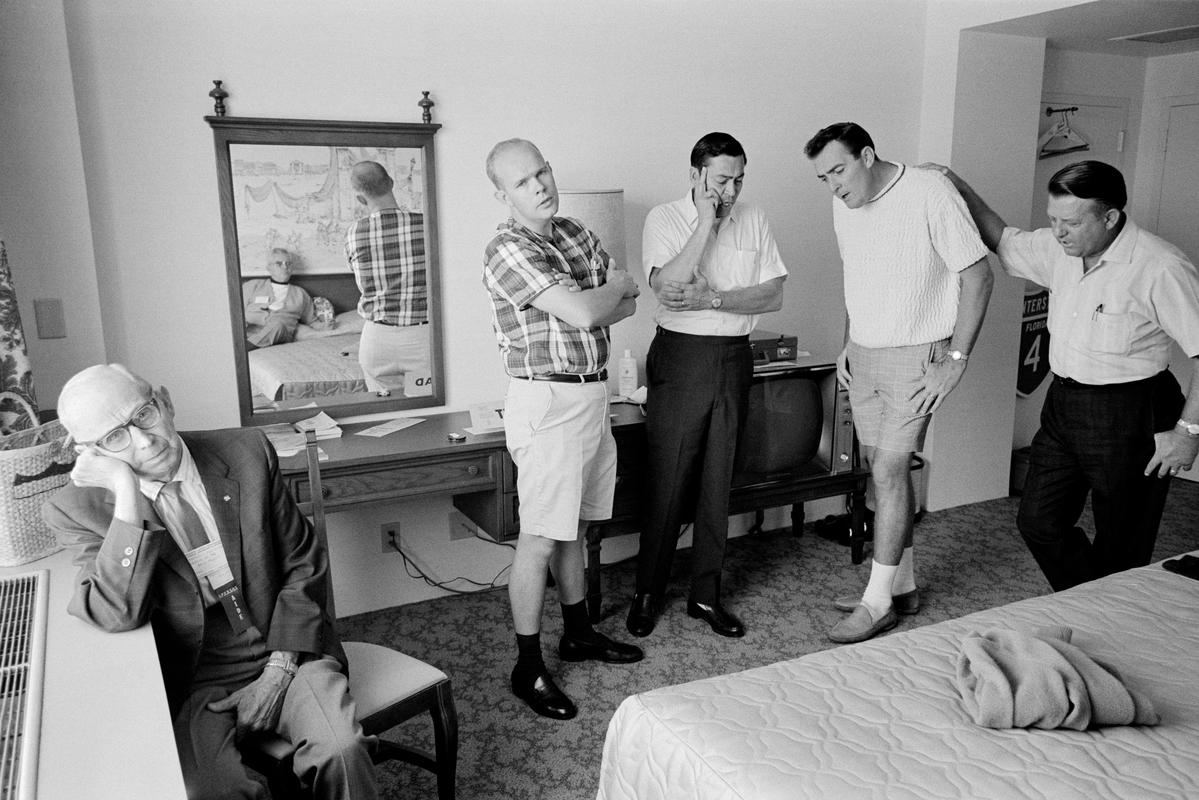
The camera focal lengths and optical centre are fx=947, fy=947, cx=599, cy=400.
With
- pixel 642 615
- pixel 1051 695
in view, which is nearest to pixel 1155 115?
pixel 642 615

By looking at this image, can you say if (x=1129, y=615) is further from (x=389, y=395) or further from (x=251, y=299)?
(x=251, y=299)

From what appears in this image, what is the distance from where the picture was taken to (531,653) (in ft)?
9.23

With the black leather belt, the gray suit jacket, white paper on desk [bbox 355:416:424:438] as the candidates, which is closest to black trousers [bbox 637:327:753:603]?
the black leather belt

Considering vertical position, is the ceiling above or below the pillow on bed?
above

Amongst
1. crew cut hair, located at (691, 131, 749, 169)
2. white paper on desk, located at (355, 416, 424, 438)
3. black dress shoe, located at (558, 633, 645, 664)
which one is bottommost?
black dress shoe, located at (558, 633, 645, 664)

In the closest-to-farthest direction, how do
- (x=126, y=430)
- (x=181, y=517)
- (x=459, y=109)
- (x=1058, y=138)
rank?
(x=126, y=430) < (x=181, y=517) < (x=459, y=109) < (x=1058, y=138)

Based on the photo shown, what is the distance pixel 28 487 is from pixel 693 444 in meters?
1.92

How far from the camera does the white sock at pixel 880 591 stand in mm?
3320

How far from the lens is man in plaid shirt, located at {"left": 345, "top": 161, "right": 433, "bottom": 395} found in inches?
125

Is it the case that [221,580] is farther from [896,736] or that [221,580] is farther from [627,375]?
[627,375]

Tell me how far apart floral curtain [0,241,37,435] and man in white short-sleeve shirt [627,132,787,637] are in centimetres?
181

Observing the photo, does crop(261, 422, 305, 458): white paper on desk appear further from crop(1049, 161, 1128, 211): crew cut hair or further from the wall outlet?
crop(1049, 161, 1128, 211): crew cut hair

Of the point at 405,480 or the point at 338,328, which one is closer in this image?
the point at 405,480

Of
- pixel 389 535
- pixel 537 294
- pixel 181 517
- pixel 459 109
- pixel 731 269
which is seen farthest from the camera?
pixel 389 535
